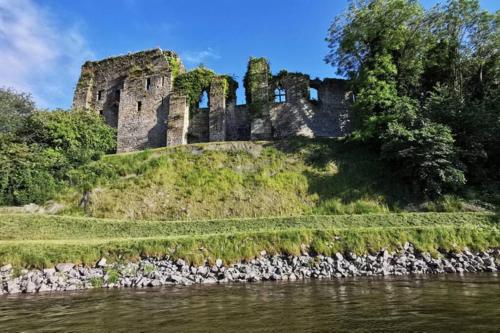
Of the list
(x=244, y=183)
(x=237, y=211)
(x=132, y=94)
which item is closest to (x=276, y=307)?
(x=237, y=211)

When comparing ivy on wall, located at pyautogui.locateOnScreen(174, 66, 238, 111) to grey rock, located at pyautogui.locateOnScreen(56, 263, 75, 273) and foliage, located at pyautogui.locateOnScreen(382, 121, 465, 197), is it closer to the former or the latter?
foliage, located at pyautogui.locateOnScreen(382, 121, 465, 197)

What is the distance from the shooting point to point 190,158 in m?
27.6

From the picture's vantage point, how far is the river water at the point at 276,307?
6488 millimetres

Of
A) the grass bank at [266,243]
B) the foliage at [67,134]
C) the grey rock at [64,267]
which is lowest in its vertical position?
the grey rock at [64,267]

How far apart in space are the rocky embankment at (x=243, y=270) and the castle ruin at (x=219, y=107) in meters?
22.5

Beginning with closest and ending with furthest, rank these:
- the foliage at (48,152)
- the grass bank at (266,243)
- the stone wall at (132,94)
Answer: the grass bank at (266,243) → the foliage at (48,152) → the stone wall at (132,94)

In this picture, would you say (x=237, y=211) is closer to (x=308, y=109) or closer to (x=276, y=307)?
(x=276, y=307)

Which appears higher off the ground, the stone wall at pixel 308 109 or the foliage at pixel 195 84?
the foliage at pixel 195 84

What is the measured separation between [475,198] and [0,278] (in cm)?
2479

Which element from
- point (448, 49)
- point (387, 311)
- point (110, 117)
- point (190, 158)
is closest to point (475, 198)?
point (448, 49)

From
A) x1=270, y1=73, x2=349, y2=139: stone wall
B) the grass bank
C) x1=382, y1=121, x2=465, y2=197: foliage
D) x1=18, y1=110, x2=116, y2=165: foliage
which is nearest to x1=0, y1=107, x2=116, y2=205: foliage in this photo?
x1=18, y1=110, x2=116, y2=165: foliage

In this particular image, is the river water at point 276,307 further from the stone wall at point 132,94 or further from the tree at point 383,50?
the stone wall at point 132,94

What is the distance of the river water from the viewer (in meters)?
6.49

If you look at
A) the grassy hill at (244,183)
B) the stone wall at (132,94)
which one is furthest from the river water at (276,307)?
the stone wall at (132,94)
